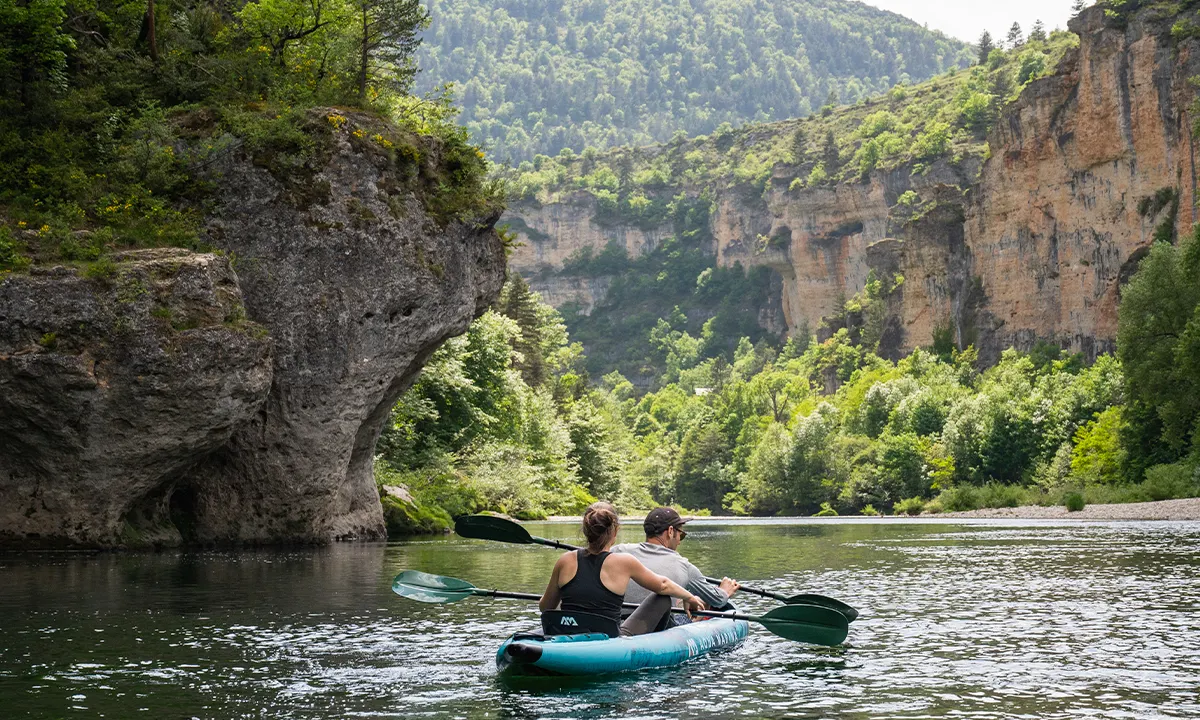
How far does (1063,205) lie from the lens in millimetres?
87500

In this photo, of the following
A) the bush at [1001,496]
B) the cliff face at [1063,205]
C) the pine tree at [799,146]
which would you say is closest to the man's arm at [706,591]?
the bush at [1001,496]

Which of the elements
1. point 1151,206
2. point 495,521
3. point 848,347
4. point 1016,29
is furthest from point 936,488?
point 1016,29

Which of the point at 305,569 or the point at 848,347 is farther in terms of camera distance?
the point at 848,347

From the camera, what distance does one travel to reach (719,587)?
46.2 feet

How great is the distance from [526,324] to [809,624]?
59014 millimetres

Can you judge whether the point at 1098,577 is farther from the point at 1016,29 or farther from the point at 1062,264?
the point at 1016,29

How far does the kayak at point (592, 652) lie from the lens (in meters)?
10.6

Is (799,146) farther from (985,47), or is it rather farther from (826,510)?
(826,510)

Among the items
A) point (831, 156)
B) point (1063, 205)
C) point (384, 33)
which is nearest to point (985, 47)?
point (831, 156)

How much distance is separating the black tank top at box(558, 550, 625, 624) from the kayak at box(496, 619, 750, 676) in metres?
0.25

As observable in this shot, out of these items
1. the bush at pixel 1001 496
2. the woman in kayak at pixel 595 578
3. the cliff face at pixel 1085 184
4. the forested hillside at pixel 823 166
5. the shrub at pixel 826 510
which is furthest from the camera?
the forested hillside at pixel 823 166

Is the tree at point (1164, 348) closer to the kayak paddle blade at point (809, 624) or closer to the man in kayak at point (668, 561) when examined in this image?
the man in kayak at point (668, 561)

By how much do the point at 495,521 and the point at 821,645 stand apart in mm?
4638

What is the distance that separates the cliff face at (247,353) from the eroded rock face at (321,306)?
0.11 ft
